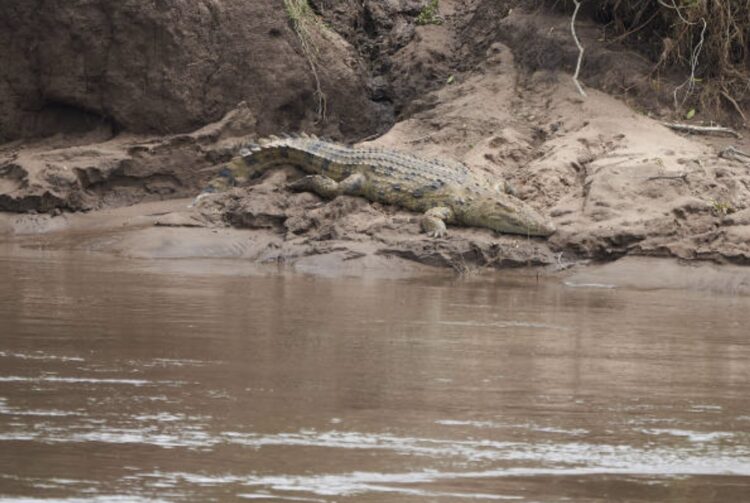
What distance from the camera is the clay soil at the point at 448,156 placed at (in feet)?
32.4

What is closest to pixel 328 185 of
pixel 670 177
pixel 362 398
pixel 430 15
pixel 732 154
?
pixel 670 177

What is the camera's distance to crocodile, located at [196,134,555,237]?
1045 cm

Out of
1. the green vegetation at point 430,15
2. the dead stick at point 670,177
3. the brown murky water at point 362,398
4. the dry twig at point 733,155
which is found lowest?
the brown murky water at point 362,398

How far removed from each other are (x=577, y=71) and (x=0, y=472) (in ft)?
31.3

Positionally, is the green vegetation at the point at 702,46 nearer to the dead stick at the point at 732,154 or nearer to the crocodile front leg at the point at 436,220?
the dead stick at the point at 732,154

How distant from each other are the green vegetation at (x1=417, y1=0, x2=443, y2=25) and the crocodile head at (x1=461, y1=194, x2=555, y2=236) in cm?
414

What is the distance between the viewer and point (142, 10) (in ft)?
41.4

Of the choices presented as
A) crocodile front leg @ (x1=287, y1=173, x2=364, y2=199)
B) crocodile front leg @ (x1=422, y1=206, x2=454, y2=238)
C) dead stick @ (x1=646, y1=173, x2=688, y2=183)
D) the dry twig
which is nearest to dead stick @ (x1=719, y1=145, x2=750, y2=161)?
the dry twig

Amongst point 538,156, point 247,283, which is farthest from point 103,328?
point 538,156

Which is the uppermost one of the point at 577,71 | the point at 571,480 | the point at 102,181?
the point at 577,71

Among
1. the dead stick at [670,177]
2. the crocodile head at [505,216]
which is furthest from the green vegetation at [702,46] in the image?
the crocodile head at [505,216]

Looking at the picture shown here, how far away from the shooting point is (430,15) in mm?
14281

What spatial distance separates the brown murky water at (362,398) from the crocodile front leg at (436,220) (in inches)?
91.9

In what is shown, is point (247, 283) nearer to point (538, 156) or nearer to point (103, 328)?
point (103, 328)
